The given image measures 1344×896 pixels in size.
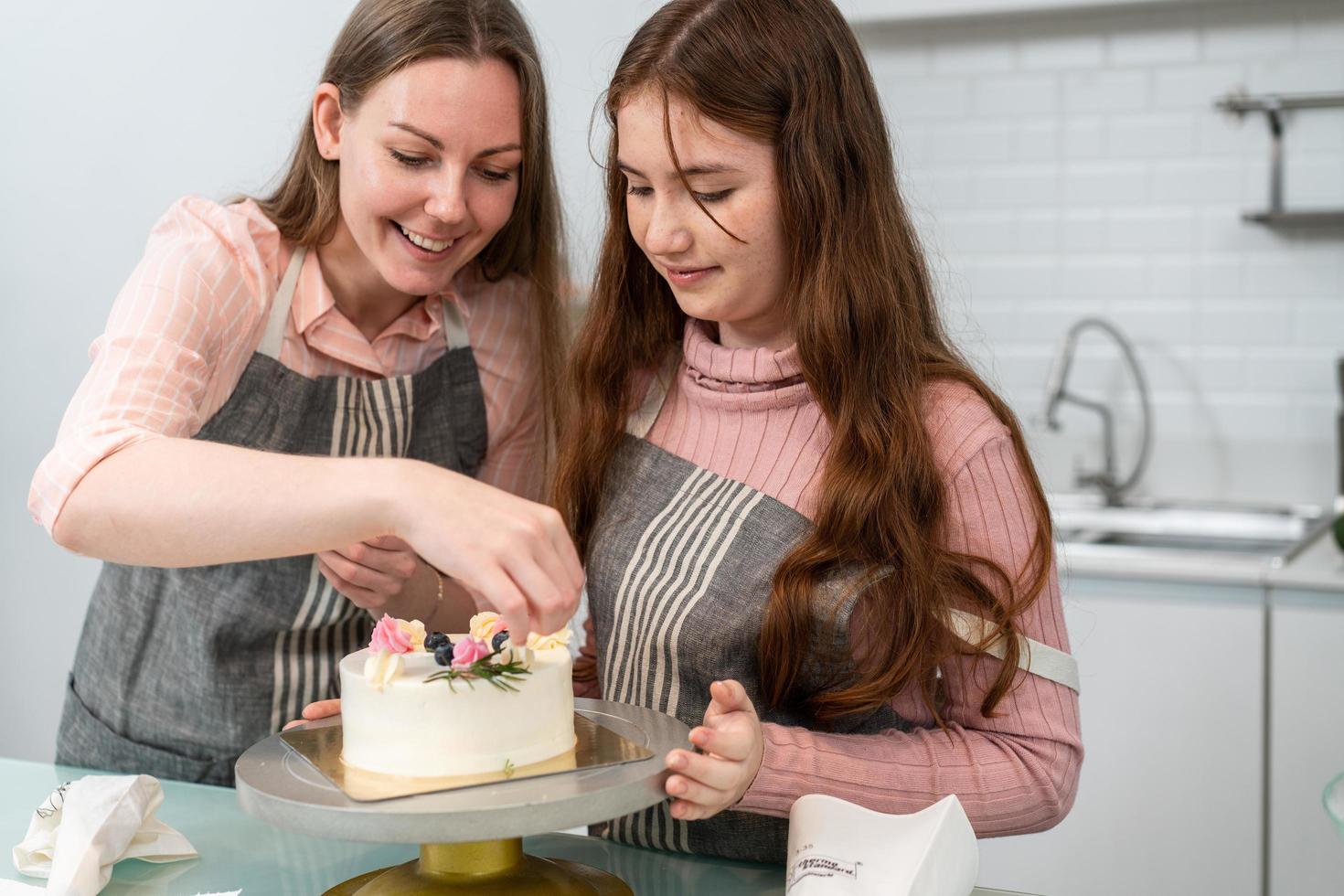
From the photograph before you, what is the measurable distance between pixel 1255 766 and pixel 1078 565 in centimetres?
47

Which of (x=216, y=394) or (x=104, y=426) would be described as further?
(x=216, y=394)

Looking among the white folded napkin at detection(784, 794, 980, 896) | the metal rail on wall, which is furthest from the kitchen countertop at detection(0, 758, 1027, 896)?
the metal rail on wall

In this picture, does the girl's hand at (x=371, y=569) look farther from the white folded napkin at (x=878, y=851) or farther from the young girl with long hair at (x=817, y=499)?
the white folded napkin at (x=878, y=851)

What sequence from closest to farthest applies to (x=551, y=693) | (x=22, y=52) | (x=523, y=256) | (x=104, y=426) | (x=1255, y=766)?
(x=551, y=693), (x=104, y=426), (x=523, y=256), (x=1255, y=766), (x=22, y=52)

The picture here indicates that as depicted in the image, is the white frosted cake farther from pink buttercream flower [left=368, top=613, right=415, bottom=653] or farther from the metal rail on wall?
the metal rail on wall

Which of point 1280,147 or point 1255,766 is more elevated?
point 1280,147

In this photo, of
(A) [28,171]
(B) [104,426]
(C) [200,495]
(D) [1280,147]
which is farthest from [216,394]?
(D) [1280,147]

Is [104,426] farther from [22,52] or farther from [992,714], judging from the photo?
[22,52]

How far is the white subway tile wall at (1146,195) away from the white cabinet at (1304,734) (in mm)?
752

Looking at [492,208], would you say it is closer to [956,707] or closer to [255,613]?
[255,613]

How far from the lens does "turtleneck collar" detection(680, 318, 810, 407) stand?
1.33 m

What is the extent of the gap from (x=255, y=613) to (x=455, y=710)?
0.63 metres

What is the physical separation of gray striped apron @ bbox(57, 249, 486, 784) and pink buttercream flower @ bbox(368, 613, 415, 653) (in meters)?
0.51

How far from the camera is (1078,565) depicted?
8.50ft
